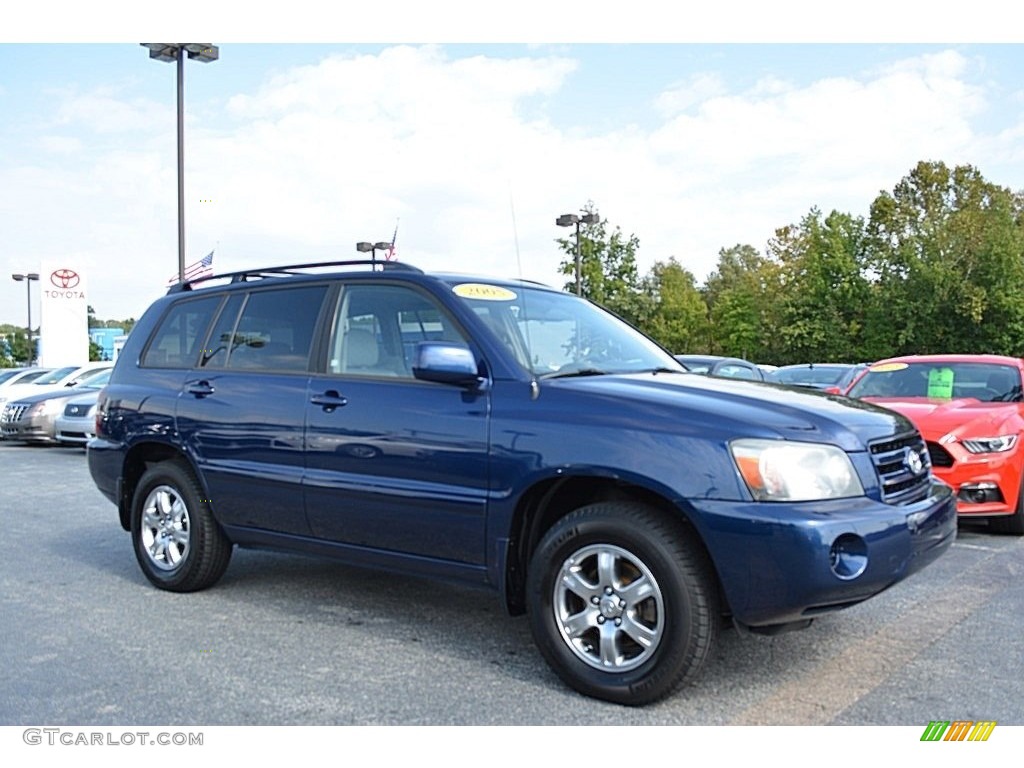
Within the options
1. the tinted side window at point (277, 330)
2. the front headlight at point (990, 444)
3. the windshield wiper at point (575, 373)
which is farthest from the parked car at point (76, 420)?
the front headlight at point (990, 444)

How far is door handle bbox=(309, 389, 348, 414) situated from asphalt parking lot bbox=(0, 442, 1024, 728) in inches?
45.6

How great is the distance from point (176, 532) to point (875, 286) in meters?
50.6

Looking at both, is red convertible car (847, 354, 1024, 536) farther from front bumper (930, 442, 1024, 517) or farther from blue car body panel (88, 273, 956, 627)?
blue car body panel (88, 273, 956, 627)

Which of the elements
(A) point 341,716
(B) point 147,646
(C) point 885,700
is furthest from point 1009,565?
(B) point 147,646

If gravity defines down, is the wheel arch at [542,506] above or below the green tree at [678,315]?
below

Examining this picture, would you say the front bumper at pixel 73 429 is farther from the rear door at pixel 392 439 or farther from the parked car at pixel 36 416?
the rear door at pixel 392 439

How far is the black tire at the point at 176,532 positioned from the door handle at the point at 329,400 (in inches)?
45.8

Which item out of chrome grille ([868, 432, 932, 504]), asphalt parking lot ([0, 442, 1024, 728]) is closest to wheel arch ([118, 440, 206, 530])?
asphalt parking lot ([0, 442, 1024, 728])

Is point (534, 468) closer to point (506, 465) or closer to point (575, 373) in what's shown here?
point (506, 465)

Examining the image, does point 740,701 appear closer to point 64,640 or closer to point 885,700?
point 885,700

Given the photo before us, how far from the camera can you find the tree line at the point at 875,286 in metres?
44.9

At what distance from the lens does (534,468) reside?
4020mm

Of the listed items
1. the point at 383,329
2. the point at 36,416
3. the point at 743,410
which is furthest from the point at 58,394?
the point at 743,410
